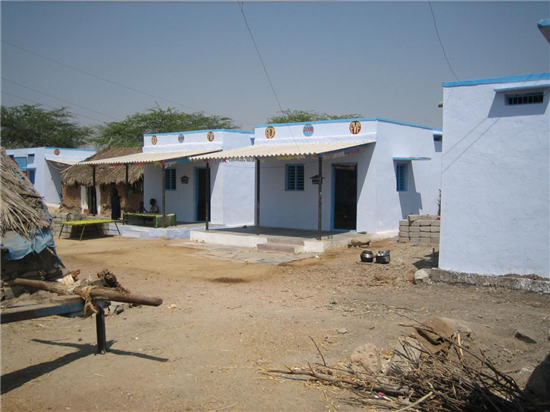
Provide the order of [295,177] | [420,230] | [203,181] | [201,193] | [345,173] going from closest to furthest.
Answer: [420,230], [345,173], [295,177], [203,181], [201,193]

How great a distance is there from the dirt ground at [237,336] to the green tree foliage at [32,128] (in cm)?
3331

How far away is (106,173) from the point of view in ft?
82.2

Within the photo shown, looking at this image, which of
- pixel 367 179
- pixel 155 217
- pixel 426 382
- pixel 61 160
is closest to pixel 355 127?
pixel 367 179

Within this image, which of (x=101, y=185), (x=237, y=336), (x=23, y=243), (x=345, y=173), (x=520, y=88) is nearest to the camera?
(x=237, y=336)

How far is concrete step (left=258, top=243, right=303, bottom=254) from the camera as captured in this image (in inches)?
543

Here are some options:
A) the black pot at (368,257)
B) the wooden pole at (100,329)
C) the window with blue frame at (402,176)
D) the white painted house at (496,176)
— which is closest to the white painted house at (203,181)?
the window with blue frame at (402,176)

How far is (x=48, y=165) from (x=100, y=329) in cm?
2838

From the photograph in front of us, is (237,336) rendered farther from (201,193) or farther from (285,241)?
(201,193)

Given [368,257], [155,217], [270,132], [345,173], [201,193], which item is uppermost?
[270,132]

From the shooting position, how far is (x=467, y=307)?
294 inches

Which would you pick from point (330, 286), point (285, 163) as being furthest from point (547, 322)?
point (285, 163)

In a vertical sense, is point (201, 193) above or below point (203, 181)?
below

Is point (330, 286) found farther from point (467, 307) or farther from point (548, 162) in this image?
point (548, 162)

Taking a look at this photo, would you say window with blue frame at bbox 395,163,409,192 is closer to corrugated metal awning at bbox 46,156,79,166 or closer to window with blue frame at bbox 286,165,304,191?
window with blue frame at bbox 286,165,304,191
